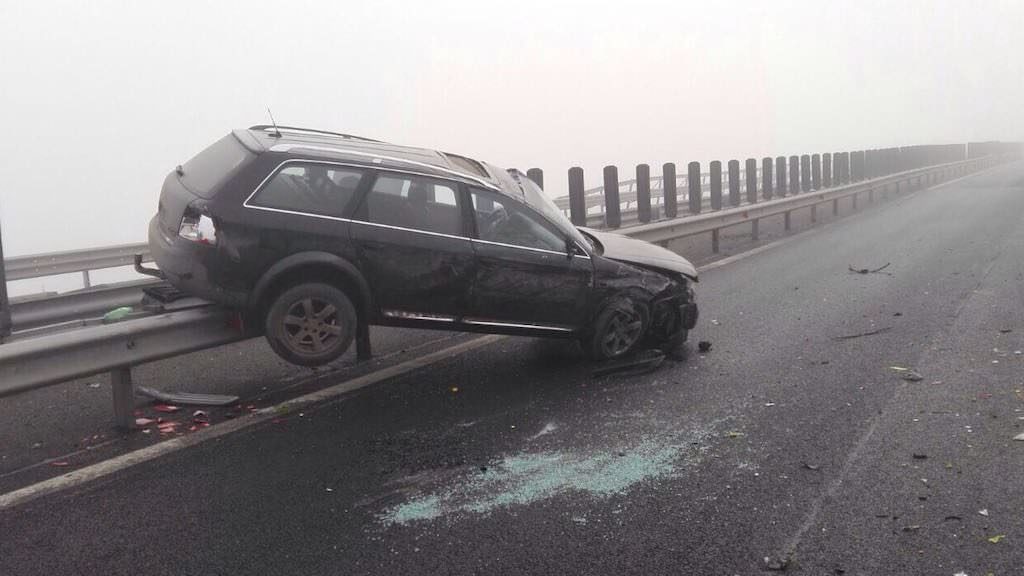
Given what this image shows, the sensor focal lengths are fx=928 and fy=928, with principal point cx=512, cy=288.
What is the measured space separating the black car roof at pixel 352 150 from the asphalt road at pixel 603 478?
149 cm

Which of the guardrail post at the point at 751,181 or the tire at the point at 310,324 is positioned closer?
the tire at the point at 310,324

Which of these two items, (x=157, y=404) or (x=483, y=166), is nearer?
(x=157, y=404)

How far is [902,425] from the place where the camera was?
5.31m

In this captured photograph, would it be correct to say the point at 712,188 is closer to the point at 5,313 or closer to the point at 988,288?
the point at 988,288

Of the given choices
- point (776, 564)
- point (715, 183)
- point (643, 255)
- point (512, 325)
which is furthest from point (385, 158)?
point (715, 183)

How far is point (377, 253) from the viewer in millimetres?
6250

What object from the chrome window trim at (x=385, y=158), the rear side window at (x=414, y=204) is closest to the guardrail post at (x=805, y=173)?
the chrome window trim at (x=385, y=158)

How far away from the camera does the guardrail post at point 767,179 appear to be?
86.0ft

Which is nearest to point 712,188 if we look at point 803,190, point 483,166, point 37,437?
point 803,190

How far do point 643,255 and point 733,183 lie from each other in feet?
56.4

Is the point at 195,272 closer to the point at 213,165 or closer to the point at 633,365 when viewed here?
the point at 213,165

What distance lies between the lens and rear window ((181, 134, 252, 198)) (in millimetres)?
6070

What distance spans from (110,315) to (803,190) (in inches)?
1098

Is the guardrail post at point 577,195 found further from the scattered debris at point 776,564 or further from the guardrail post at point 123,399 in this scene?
the scattered debris at point 776,564
